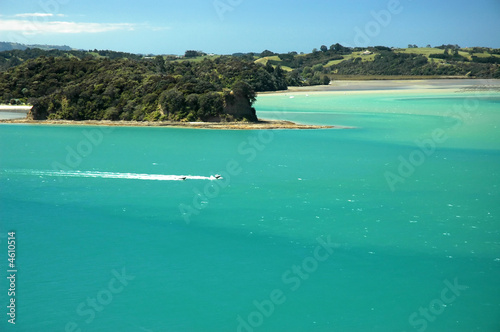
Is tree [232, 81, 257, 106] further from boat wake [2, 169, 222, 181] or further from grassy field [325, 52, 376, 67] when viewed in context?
grassy field [325, 52, 376, 67]

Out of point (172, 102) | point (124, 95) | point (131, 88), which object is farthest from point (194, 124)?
point (131, 88)

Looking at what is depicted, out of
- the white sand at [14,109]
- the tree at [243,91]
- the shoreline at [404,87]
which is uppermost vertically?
the tree at [243,91]

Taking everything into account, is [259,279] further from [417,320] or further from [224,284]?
[417,320]

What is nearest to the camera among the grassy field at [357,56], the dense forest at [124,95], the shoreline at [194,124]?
the shoreline at [194,124]

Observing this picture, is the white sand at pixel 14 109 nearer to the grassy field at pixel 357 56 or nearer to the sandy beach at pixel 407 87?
the sandy beach at pixel 407 87

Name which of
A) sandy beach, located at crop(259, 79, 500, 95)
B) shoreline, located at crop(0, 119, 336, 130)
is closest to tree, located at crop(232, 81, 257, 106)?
shoreline, located at crop(0, 119, 336, 130)

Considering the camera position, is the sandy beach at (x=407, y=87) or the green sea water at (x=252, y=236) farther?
the sandy beach at (x=407, y=87)

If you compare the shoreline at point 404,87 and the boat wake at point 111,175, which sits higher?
the shoreline at point 404,87

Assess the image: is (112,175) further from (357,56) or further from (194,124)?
(357,56)

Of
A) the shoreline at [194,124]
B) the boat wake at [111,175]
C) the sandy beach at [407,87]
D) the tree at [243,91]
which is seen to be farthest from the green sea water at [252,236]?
the sandy beach at [407,87]

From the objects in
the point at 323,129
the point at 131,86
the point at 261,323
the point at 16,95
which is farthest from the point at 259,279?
the point at 16,95

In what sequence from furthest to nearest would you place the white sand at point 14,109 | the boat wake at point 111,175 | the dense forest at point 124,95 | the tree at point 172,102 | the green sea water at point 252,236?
the white sand at point 14,109
the tree at point 172,102
the dense forest at point 124,95
the boat wake at point 111,175
the green sea water at point 252,236
